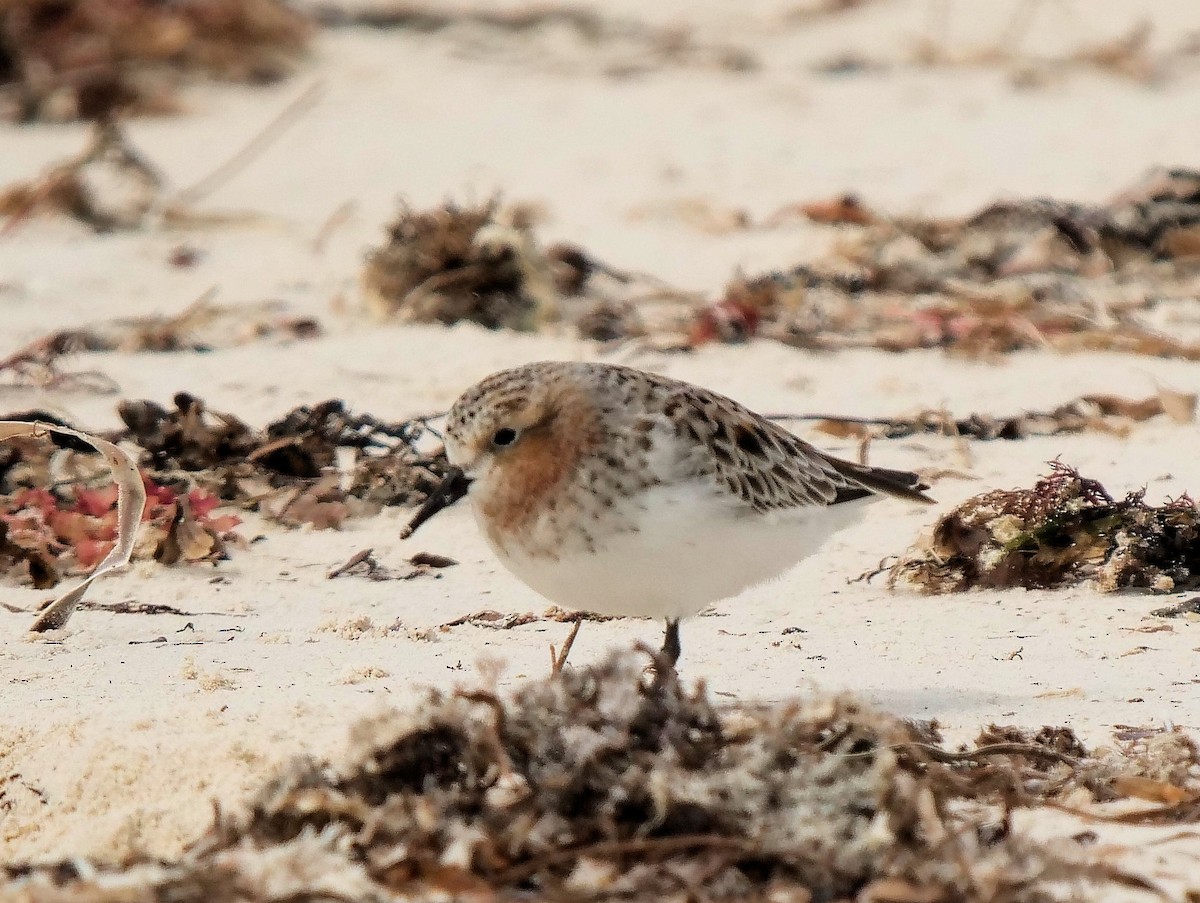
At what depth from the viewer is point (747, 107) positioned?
31.5ft

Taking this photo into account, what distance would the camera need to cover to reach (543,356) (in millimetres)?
5988

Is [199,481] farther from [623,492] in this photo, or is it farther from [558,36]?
[558,36]

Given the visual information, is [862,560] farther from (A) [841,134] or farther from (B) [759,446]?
(A) [841,134]

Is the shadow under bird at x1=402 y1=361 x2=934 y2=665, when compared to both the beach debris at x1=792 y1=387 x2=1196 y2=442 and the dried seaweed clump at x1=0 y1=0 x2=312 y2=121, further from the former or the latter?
the dried seaweed clump at x1=0 y1=0 x2=312 y2=121

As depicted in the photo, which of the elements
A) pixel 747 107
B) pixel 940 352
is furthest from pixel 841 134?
pixel 940 352

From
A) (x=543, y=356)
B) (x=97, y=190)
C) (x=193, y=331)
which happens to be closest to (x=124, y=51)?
(x=97, y=190)

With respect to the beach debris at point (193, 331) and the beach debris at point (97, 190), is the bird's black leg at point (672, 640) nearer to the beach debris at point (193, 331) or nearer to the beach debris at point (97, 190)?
the beach debris at point (193, 331)

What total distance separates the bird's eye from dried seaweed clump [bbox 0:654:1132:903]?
784mm

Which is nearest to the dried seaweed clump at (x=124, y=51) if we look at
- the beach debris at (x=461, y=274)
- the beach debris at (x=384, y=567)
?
the beach debris at (x=461, y=274)

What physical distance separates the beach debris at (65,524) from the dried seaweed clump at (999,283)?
2322 mm

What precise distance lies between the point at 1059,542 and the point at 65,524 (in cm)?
243

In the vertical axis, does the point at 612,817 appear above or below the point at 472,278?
below

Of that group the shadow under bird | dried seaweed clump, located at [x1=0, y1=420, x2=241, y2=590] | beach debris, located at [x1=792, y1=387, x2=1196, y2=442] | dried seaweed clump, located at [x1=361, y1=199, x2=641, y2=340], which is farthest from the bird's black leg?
dried seaweed clump, located at [x1=361, y1=199, x2=641, y2=340]

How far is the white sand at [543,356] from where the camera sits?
3301mm
